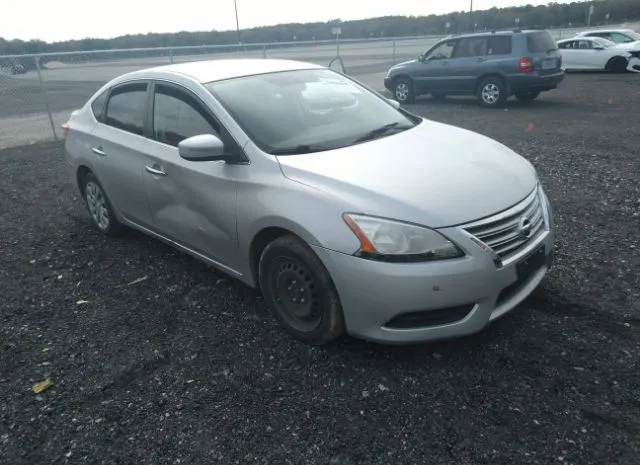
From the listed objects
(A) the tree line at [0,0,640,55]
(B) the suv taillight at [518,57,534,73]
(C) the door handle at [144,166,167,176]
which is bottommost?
(C) the door handle at [144,166,167,176]

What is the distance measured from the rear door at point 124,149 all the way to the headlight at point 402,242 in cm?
224

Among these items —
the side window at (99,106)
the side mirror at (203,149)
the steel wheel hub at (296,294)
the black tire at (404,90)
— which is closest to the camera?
the steel wheel hub at (296,294)

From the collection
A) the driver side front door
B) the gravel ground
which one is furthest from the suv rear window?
the gravel ground

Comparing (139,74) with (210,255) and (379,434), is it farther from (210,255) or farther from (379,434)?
(379,434)

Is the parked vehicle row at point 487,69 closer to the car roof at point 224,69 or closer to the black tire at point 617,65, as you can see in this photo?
the black tire at point 617,65

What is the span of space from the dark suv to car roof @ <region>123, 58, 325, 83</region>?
8979 mm

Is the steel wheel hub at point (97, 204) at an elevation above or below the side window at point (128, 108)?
below

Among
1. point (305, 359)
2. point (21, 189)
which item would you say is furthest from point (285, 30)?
point (305, 359)

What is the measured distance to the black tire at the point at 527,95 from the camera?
39.9 feet

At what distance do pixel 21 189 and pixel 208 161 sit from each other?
5313 mm

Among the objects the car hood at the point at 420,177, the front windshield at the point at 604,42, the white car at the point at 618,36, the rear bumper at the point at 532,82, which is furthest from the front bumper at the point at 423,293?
the white car at the point at 618,36

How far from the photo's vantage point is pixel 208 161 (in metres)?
3.44

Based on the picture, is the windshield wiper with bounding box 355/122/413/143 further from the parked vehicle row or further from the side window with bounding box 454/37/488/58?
the side window with bounding box 454/37/488/58

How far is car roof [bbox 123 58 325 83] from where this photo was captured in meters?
3.88
